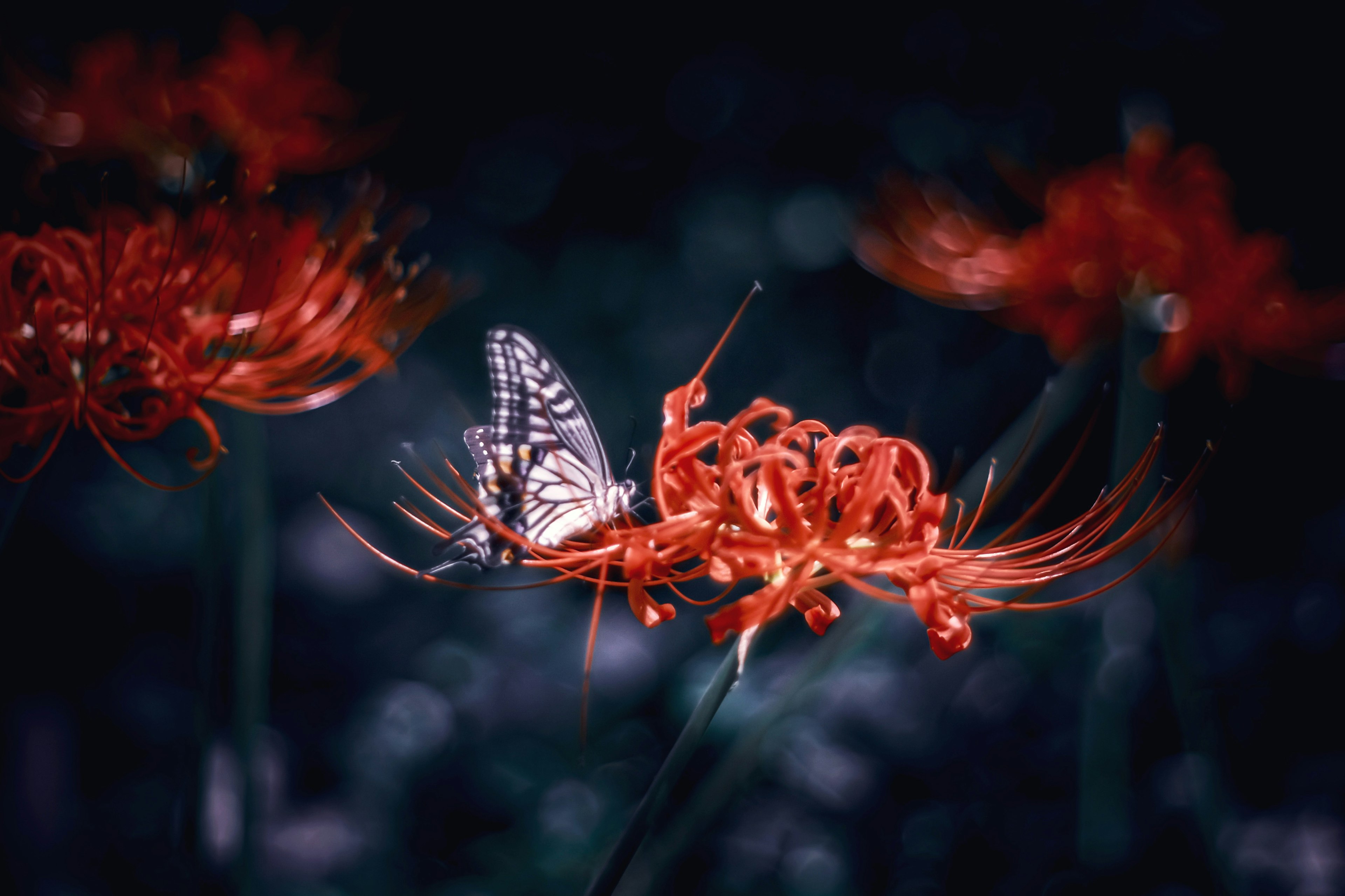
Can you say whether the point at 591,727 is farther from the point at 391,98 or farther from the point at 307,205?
the point at 391,98

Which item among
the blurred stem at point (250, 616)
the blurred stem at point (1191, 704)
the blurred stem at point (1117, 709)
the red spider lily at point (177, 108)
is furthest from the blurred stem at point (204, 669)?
the blurred stem at point (1191, 704)

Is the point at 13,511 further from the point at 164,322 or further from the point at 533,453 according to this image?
the point at 533,453

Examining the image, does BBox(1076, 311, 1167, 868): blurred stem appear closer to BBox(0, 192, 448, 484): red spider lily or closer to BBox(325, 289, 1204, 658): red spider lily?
BBox(325, 289, 1204, 658): red spider lily

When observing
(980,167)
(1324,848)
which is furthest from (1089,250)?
(1324,848)

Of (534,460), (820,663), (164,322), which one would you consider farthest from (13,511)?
(820,663)

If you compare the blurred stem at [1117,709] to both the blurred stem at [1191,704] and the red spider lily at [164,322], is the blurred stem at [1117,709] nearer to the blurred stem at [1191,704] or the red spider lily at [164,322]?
the blurred stem at [1191,704]
